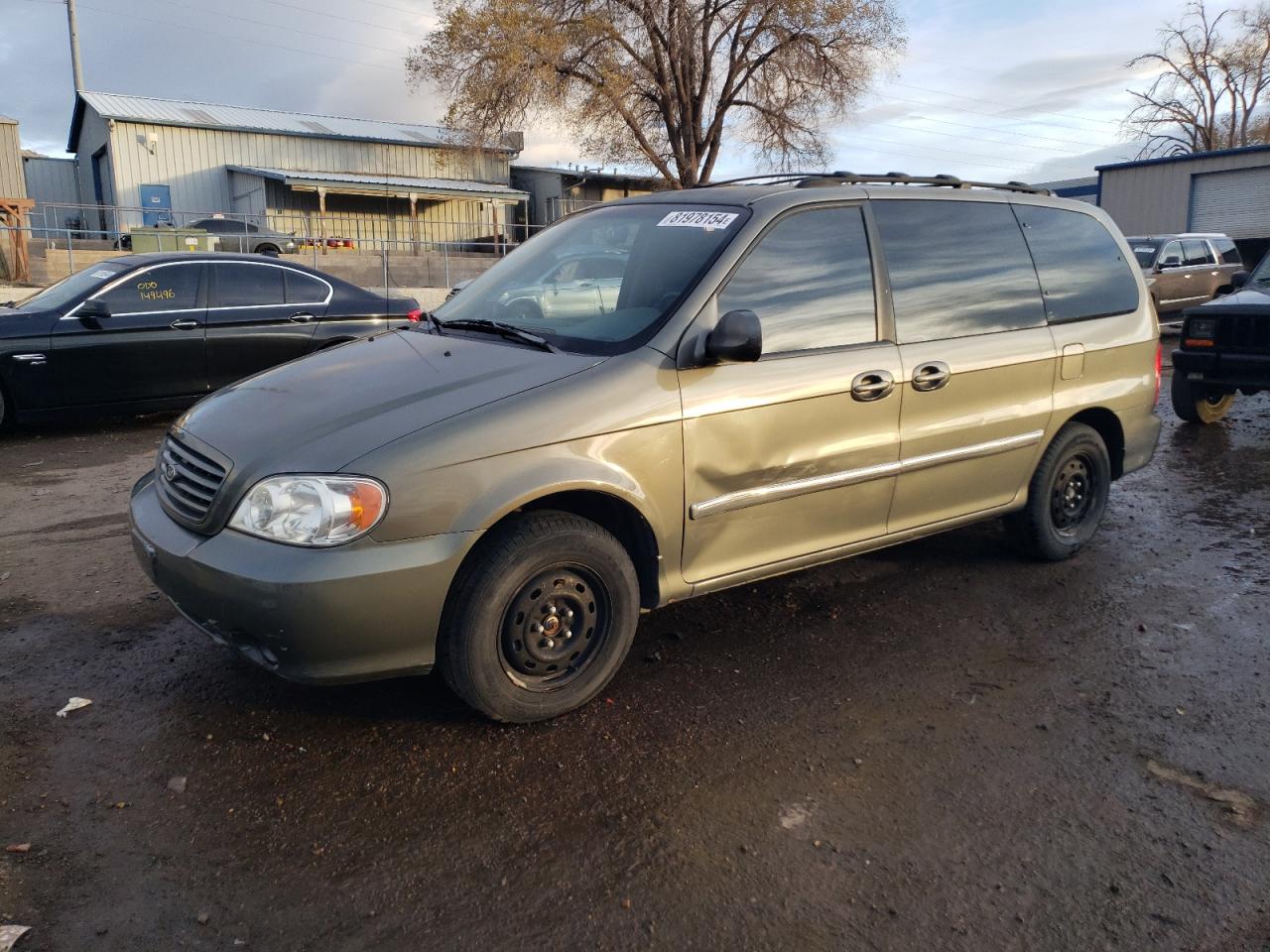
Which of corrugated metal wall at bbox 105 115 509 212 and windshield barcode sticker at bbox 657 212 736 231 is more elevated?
corrugated metal wall at bbox 105 115 509 212

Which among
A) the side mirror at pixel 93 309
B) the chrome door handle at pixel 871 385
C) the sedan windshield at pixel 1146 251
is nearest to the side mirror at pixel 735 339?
the chrome door handle at pixel 871 385

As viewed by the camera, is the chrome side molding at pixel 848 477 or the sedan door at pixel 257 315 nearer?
the chrome side molding at pixel 848 477

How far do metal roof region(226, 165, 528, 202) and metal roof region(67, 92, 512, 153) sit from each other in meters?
1.70

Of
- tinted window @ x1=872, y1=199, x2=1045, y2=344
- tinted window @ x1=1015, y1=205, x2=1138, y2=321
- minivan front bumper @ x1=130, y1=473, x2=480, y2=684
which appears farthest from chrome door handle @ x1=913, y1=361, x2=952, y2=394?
minivan front bumper @ x1=130, y1=473, x2=480, y2=684

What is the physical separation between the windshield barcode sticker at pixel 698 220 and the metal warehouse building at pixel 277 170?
97.1 feet

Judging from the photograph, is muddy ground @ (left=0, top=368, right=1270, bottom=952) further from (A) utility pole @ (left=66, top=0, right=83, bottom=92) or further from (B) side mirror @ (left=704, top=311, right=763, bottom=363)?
(A) utility pole @ (left=66, top=0, right=83, bottom=92)

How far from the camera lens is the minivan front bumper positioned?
283cm

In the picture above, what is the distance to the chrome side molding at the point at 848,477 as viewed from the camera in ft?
11.6

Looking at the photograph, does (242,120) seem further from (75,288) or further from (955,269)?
(955,269)

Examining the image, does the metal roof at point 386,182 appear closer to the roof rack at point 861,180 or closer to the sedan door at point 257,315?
the sedan door at point 257,315

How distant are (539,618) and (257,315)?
667 cm

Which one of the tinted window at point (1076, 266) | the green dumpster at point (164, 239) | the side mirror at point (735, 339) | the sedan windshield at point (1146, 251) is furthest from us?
the green dumpster at point (164, 239)

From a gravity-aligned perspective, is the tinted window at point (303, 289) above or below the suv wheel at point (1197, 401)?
above

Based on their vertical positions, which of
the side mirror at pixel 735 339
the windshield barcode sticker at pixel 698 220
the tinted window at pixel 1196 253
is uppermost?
the tinted window at pixel 1196 253
